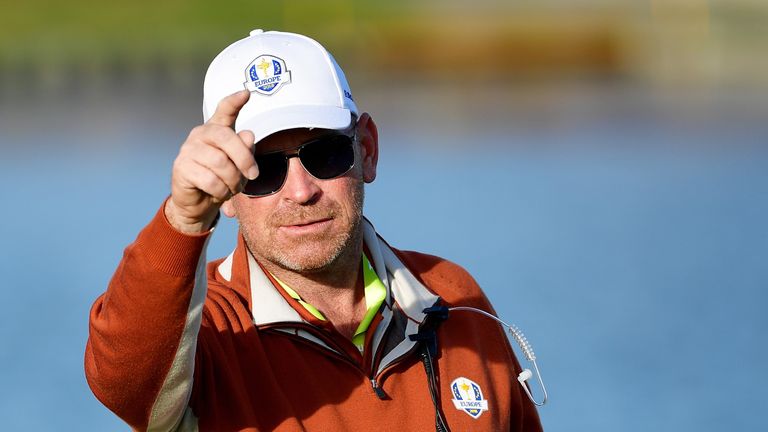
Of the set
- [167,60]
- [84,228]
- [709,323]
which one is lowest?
[709,323]

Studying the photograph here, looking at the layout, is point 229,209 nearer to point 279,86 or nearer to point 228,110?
Answer: point 279,86

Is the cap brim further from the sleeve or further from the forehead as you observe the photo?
the sleeve

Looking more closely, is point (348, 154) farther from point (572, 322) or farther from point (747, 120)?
point (747, 120)

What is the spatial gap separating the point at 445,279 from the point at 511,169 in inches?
451

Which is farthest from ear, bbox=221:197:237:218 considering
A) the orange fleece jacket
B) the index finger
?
the index finger

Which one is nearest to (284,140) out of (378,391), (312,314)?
(312,314)

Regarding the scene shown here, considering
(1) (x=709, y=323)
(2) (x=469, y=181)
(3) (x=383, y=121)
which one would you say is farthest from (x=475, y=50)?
(1) (x=709, y=323)

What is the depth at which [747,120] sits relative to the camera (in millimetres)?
18344

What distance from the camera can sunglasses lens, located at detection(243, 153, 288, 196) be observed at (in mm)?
3250

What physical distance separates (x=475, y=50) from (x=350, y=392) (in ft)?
75.2

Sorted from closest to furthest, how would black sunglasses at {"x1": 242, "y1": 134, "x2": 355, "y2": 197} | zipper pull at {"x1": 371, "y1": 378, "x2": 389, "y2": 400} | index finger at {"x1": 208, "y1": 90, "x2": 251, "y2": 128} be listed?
1. index finger at {"x1": 208, "y1": 90, "x2": 251, "y2": 128}
2. zipper pull at {"x1": 371, "y1": 378, "x2": 389, "y2": 400}
3. black sunglasses at {"x1": 242, "y1": 134, "x2": 355, "y2": 197}

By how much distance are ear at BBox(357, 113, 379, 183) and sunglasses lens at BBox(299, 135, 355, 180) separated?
24 cm

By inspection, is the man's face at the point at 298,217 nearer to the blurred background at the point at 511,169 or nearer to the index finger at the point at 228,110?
the index finger at the point at 228,110

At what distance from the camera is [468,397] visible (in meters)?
3.30
